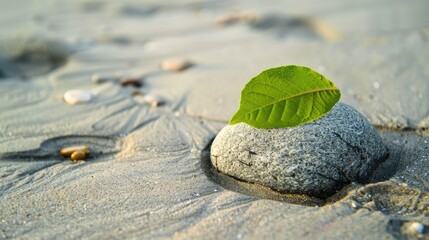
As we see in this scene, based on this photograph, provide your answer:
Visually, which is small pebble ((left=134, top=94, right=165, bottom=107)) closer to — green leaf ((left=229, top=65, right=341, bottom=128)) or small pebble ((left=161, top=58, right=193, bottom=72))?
small pebble ((left=161, top=58, right=193, bottom=72))

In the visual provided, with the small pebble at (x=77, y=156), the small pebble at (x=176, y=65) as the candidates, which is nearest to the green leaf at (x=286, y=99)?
A: the small pebble at (x=77, y=156)

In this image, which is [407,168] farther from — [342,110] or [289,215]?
[289,215]

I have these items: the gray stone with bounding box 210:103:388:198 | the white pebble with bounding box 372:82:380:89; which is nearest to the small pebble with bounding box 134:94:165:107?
the gray stone with bounding box 210:103:388:198

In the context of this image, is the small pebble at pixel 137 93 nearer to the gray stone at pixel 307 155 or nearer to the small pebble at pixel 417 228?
the gray stone at pixel 307 155

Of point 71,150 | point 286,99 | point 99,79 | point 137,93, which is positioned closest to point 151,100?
point 137,93

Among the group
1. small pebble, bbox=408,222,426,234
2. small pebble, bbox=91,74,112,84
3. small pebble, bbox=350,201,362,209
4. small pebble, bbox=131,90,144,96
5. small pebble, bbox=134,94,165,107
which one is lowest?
small pebble, bbox=408,222,426,234

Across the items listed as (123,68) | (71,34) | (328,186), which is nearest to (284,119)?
Result: (328,186)
